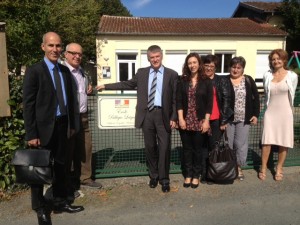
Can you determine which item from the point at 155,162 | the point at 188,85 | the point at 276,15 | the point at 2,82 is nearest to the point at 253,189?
the point at 155,162

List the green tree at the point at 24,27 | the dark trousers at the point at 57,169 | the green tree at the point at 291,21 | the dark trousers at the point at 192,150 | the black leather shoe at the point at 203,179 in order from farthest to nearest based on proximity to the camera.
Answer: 1. the green tree at the point at 291,21
2. the green tree at the point at 24,27
3. the black leather shoe at the point at 203,179
4. the dark trousers at the point at 192,150
5. the dark trousers at the point at 57,169

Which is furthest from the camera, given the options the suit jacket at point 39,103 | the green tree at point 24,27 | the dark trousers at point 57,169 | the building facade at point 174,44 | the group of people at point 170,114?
the building facade at point 174,44

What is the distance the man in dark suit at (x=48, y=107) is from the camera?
319cm

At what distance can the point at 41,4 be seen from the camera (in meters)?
8.79

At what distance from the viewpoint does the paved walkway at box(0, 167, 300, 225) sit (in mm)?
3512

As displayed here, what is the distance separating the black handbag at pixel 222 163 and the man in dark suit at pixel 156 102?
0.66 metres

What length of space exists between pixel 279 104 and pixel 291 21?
21.6 m

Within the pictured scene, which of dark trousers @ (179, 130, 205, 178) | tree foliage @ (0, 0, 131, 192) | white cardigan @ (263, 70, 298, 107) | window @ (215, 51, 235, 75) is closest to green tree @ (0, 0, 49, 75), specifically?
tree foliage @ (0, 0, 131, 192)

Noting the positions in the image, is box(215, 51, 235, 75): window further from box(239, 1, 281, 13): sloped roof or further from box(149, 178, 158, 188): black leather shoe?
box(149, 178, 158, 188): black leather shoe

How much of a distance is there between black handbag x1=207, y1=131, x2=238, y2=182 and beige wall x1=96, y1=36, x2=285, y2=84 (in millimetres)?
15370

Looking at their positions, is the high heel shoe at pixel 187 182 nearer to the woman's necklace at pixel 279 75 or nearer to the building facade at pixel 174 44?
the woman's necklace at pixel 279 75

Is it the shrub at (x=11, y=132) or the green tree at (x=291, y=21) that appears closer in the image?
the shrub at (x=11, y=132)

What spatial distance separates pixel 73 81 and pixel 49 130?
2.37 feet

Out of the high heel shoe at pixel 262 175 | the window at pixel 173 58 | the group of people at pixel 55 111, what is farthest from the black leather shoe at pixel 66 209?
the window at pixel 173 58
